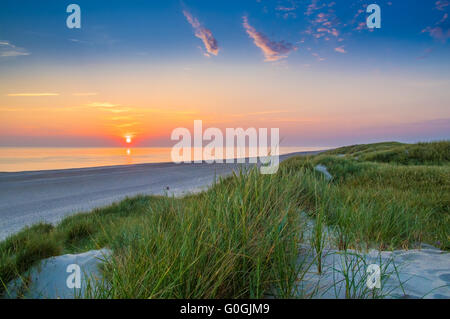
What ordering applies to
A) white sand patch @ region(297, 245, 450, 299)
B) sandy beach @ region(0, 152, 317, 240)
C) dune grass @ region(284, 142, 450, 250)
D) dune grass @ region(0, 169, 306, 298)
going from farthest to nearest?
sandy beach @ region(0, 152, 317, 240) → dune grass @ region(284, 142, 450, 250) → white sand patch @ region(297, 245, 450, 299) → dune grass @ region(0, 169, 306, 298)

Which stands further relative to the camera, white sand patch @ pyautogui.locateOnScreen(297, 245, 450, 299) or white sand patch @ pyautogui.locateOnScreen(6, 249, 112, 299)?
white sand patch @ pyautogui.locateOnScreen(6, 249, 112, 299)

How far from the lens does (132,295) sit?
177 cm

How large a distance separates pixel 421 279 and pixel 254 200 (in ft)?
5.35

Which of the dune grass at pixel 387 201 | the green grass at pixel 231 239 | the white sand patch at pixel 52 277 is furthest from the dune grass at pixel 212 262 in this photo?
the dune grass at pixel 387 201

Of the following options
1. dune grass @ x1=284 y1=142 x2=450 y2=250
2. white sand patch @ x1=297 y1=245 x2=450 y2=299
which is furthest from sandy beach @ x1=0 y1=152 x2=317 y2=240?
white sand patch @ x1=297 y1=245 x2=450 y2=299

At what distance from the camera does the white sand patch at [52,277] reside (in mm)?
2934

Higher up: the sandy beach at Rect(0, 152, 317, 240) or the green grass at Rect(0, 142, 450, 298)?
the green grass at Rect(0, 142, 450, 298)

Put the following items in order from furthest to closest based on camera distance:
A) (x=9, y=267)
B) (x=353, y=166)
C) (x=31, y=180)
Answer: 1. (x=31, y=180)
2. (x=353, y=166)
3. (x=9, y=267)

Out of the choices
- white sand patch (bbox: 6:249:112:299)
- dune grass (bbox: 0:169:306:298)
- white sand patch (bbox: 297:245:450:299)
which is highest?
dune grass (bbox: 0:169:306:298)

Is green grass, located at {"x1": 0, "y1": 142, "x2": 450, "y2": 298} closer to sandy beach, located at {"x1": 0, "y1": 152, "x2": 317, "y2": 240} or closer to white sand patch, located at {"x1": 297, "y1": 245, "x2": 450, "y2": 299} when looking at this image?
white sand patch, located at {"x1": 297, "y1": 245, "x2": 450, "y2": 299}

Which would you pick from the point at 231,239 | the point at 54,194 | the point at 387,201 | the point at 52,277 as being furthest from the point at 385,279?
the point at 54,194

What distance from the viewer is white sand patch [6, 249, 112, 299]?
2.93 metres
